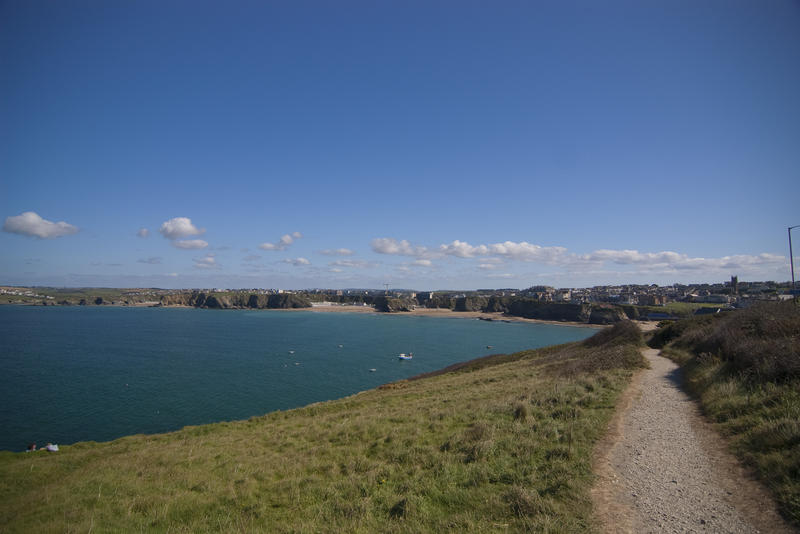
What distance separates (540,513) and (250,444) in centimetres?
1252

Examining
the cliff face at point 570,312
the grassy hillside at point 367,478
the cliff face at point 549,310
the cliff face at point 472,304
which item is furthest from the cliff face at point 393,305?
the grassy hillside at point 367,478

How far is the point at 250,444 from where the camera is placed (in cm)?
1474

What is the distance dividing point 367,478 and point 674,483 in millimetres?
6036

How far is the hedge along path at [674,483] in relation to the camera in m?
5.36

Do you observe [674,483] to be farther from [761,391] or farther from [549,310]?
[549,310]

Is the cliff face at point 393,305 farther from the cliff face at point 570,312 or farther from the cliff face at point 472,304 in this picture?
the cliff face at point 570,312

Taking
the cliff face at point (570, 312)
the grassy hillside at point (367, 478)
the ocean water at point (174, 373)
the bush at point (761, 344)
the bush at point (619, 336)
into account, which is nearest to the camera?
the grassy hillside at point (367, 478)

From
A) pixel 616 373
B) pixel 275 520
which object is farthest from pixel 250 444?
pixel 616 373

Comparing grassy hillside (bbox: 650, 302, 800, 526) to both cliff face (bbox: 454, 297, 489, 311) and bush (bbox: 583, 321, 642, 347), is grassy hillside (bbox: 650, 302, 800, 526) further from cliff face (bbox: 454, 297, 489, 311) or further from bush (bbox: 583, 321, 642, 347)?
cliff face (bbox: 454, 297, 489, 311)

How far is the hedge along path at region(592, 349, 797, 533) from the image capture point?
5.36 m

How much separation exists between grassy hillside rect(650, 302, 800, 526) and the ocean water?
30194mm

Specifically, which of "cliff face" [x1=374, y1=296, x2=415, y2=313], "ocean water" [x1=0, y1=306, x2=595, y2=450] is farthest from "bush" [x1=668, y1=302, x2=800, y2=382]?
"cliff face" [x1=374, y1=296, x2=415, y2=313]

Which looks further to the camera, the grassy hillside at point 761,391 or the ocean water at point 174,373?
the ocean water at point 174,373

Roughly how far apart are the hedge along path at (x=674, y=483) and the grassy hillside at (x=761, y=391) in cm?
31
